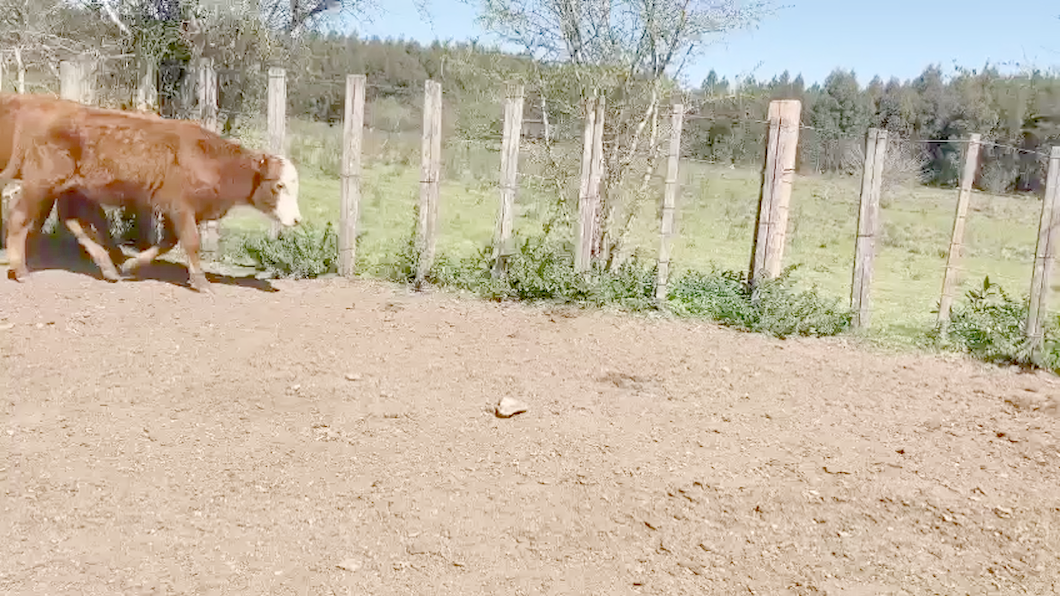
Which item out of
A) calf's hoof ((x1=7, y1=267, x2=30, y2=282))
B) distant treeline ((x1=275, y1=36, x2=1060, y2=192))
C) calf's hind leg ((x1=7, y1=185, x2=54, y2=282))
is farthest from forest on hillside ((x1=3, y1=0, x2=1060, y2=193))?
calf's hoof ((x1=7, y1=267, x2=30, y2=282))

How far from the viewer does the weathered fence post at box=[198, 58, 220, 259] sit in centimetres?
855

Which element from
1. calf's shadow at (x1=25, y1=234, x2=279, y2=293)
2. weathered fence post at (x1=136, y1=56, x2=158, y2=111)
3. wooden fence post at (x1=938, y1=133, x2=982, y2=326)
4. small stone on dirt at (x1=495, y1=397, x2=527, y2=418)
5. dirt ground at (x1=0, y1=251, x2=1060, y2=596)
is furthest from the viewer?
weathered fence post at (x1=136, y1=56, x2=158, y2=111)

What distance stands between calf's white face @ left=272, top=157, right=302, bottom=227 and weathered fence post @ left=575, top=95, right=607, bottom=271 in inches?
96.5

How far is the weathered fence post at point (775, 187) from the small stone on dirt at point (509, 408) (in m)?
3.13

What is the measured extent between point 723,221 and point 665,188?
10.8m

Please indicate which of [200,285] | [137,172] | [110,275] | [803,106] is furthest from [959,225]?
[803,106]

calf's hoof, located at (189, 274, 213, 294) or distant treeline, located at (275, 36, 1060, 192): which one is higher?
distant treeline, located at (275, 36, 1060, 192)

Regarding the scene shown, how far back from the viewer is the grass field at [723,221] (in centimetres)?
996

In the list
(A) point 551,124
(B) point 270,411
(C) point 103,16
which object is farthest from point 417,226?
(C) point 103,16

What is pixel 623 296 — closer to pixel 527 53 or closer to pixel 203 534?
pixel 527 53

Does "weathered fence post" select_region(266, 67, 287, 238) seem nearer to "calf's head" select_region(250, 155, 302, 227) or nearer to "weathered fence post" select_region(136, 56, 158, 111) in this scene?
"calf's head" select_region(250, 155, 302, 227)

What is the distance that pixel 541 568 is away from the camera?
12.1 ft

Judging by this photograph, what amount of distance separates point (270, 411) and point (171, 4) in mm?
5599

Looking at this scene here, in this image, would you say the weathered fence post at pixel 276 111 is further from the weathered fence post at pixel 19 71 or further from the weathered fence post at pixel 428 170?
the weathered fence post at pixel 19 71
